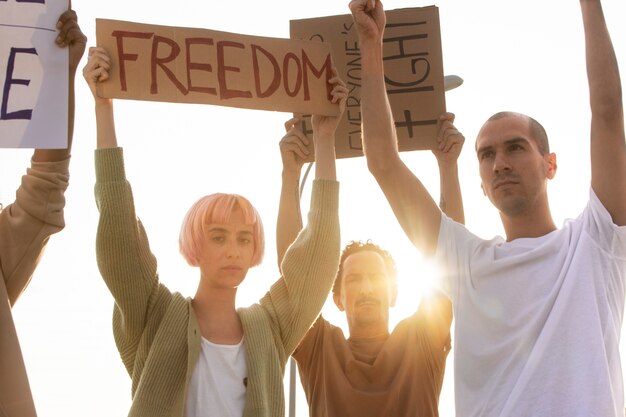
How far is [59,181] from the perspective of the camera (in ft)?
11.0

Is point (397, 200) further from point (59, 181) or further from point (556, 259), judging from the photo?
point (59, 181)

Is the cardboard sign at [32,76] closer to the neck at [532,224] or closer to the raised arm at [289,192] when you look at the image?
the raised arm at [289,192]

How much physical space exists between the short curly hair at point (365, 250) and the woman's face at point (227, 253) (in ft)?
3.43

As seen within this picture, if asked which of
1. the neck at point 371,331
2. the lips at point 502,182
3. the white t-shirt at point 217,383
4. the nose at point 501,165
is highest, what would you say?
the nose at point 501,165

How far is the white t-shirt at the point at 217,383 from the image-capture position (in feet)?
10.1

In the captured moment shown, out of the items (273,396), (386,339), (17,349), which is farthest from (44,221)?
(386,339)

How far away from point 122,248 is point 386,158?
104cm

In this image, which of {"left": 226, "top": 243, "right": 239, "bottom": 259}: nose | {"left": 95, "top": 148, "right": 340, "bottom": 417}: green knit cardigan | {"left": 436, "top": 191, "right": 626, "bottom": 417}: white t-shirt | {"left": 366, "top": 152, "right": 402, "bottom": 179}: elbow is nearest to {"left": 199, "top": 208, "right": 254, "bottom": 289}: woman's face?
{"left": 226, "top": 243, "right": 239, "bottom": 259}: nose

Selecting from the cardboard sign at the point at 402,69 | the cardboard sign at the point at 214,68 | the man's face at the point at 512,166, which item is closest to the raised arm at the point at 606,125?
the man's face at the point at 512,166

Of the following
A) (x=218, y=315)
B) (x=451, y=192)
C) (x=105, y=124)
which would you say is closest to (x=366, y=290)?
(x=451, y=192)

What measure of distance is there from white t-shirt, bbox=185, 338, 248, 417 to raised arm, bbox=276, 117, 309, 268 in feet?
2.89

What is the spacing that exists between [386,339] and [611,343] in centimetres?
143

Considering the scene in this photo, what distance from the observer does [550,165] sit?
10.7ft

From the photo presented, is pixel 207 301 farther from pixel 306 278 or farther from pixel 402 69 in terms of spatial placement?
pixel 402 69
